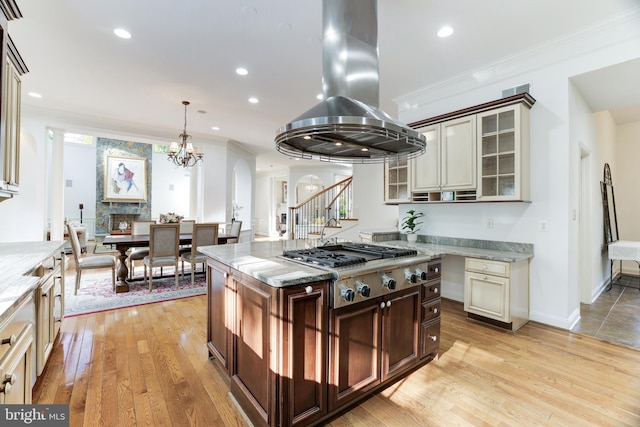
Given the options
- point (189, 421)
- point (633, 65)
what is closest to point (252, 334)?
point (189, 421)

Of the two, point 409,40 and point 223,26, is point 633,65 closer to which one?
point 409,40

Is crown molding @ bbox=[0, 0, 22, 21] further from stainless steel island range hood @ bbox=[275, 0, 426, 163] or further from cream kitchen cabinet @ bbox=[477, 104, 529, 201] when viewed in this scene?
cream kitchen cabinet @ bbox=[477, 104, 529, 201]

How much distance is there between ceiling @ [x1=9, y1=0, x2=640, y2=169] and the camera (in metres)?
2.55

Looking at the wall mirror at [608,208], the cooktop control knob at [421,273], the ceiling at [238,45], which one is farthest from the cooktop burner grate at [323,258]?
the wall mirror at [608,208]

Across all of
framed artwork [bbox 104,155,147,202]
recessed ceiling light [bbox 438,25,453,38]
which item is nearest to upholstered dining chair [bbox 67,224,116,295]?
recessed ceiling light [bbox 438,25,453,38]

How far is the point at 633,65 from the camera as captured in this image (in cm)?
273

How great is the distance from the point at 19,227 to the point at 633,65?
28.1 ft

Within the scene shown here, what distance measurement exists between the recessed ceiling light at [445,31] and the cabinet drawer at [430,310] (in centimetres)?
250

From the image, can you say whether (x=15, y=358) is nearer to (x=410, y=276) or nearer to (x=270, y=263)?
(x=270, y=263)

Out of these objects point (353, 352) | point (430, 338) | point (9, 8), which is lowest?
point (430, 338)

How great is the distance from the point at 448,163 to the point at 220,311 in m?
2.98

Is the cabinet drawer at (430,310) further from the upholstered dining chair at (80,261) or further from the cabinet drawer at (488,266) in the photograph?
the upholstered dining chair at (80,261)

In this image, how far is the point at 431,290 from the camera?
2.32 metres

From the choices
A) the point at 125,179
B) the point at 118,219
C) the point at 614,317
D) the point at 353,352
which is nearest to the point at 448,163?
the point at 614,317
